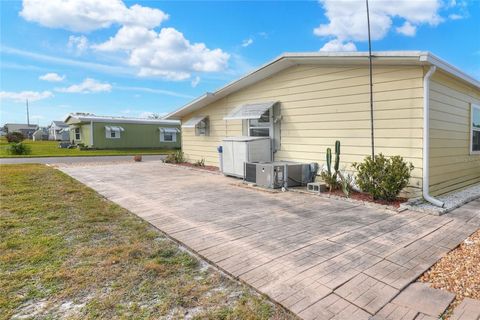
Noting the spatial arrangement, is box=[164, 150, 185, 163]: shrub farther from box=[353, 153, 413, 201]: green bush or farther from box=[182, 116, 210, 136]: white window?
box=[353, 153, 413, 201]: green bush

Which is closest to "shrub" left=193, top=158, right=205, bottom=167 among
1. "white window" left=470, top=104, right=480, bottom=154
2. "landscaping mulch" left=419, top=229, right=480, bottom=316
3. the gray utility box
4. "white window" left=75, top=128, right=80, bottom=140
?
the gray utility box

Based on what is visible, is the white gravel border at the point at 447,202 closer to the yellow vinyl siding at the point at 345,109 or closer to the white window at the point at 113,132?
the yellow vinyl siding at the point at 345,109

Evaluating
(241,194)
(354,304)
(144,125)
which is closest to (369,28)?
(241,194)

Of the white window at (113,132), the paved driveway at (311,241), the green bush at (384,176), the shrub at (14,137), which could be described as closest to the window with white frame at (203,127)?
the paved driveway at (311,241)

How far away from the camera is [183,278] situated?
9.13 feet

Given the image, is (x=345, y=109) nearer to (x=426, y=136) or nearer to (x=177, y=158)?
(x=426, y=136)

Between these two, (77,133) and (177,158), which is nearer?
(177,158)

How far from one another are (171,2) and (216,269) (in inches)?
391

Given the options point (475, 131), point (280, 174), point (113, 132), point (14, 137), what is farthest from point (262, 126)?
point (14, 137)

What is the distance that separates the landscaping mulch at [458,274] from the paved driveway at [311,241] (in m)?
0.10

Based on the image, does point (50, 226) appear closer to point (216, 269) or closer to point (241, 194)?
point (216, 269)

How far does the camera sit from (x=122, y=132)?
27203mm

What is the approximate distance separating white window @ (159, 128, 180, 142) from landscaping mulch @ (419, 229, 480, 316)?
28.1 m

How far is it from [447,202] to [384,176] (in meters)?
1.41
